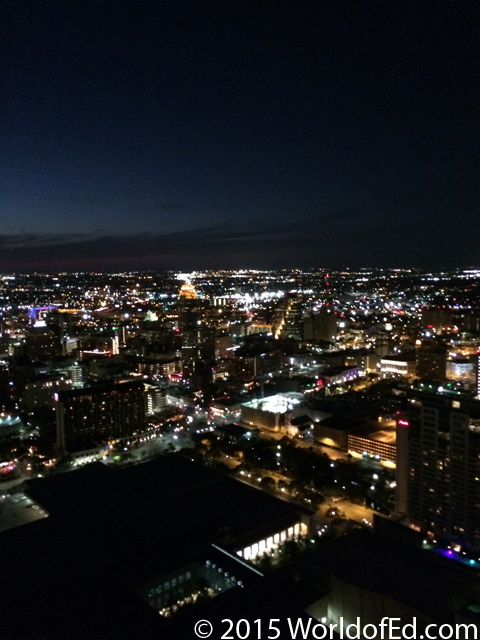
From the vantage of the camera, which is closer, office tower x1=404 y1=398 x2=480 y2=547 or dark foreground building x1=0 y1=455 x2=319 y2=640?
dark foreground building x1=0 y1=455 x2=319 y2=640

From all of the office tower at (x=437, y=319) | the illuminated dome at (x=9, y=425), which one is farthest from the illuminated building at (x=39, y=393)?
the office tower at (x=437, y=319)

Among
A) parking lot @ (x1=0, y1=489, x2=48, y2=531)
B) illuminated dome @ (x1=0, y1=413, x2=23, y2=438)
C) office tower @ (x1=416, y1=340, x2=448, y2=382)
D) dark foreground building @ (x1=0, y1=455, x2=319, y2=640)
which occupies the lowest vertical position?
parking lot @ (x1=0, y1=489, x2=48, y2=531)

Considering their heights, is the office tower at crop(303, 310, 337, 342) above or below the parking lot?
above

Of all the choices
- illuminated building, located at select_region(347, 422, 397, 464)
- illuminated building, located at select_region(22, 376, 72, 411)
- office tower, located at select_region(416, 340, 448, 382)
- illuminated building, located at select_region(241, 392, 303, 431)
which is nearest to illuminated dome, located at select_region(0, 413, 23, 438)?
illuminated building, located at select_region(22, 376, 72, 411)

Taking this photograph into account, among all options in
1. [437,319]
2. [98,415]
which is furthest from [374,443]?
[437,319]

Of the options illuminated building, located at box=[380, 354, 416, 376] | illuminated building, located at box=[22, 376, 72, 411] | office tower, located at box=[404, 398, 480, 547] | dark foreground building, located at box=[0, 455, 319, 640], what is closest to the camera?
dark foreground building, located at box=[0, 455, 319, 640]

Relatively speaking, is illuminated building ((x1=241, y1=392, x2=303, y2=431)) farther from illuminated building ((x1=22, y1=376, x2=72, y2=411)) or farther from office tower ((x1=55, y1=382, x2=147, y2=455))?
illuminated building ((x1=22, y1=376, x2=72, y2=411))
